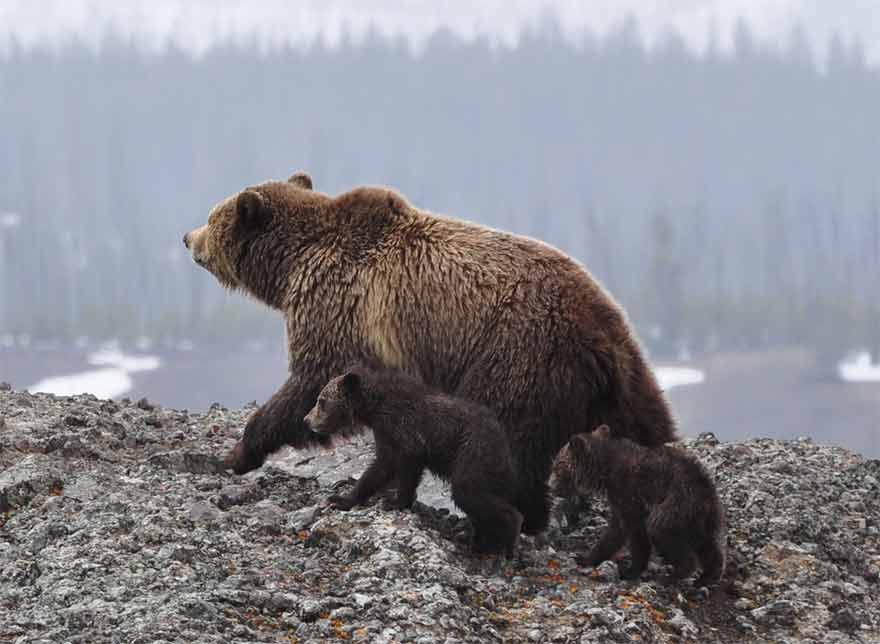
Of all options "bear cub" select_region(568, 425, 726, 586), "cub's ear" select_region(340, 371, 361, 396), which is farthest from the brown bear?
"cub's ear" select_region(340, 371, 361, 396)

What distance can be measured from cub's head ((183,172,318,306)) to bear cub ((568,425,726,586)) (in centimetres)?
247

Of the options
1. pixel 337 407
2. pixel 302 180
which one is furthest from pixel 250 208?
pixel 337 407

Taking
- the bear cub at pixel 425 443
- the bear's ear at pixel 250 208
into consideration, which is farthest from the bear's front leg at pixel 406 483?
the bear's ear at pixel 250 208

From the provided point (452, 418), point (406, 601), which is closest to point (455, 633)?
point (406, 601)

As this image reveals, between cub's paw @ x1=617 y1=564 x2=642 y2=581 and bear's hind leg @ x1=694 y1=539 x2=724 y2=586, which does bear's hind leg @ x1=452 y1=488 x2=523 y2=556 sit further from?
bear's hind leg @ x1=694 y1=539 x2=724 y2=586

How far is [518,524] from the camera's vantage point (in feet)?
24.5

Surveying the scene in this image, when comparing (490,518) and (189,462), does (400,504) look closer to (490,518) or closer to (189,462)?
(490,518)

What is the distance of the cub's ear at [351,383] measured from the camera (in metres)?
7.87

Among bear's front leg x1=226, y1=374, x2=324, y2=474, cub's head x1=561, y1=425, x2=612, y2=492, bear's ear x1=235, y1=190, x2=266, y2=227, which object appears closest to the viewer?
cub's head x1=561, y1=425, x2=612, y2=492

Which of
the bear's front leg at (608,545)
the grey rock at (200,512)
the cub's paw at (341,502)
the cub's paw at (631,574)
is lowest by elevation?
the cub's paw at (631,574)

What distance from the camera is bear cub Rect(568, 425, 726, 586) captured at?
7.23 m

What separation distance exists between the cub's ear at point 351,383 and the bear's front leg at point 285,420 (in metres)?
0.57

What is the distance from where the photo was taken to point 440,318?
26.8 feet

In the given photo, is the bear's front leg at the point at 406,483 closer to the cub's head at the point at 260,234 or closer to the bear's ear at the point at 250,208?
the cub's head at the point at 260,234
